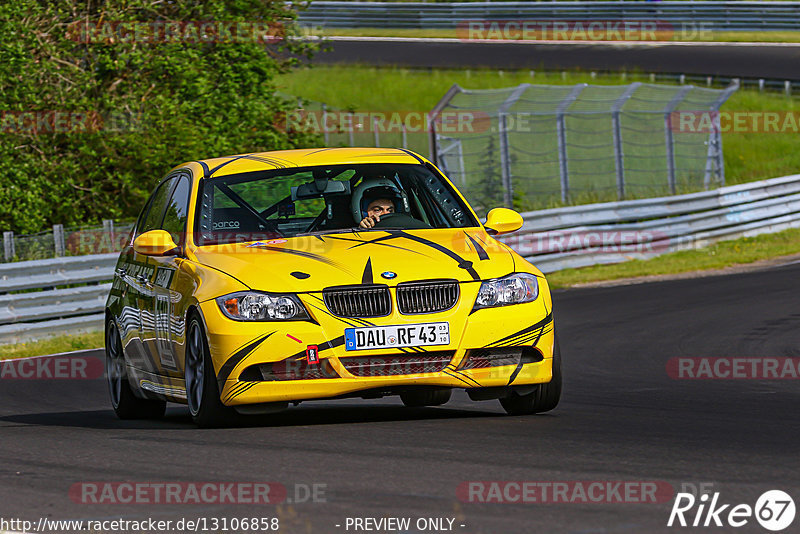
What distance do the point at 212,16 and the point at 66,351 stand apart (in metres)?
9.06

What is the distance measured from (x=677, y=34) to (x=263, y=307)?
127 ft

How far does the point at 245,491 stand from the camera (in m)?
5.66

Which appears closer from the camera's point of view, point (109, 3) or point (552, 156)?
point (109, 3)

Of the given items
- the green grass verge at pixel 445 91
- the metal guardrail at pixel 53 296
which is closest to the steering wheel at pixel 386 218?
the metal guardrail at pixel 53 296

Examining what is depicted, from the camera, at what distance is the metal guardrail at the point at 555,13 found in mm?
43625

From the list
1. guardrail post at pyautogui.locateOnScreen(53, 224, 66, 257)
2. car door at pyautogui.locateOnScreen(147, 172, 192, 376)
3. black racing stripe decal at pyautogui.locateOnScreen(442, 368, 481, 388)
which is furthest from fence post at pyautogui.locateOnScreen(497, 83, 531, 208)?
black racing stripe decal at pyautogui.locateOnScreen(442, 368, 481, 388)

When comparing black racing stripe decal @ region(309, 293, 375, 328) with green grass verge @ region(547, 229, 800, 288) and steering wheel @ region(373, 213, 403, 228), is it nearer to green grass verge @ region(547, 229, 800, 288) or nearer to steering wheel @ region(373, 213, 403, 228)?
steering wheel @ region(373, 213, 403, 228)

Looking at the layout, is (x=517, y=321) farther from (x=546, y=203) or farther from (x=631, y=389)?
(x=546, y=203)

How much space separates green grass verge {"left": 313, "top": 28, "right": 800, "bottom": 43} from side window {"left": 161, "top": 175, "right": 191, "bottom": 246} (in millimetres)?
30288

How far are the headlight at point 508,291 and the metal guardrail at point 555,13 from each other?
1472 inches

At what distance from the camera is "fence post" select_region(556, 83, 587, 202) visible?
23984 mm

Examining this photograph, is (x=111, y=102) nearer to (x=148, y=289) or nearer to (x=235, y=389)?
(x=148, y=289)

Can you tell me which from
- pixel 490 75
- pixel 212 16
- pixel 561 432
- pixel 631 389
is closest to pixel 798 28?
pixel 490 75

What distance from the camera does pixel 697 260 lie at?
72.0 ft
